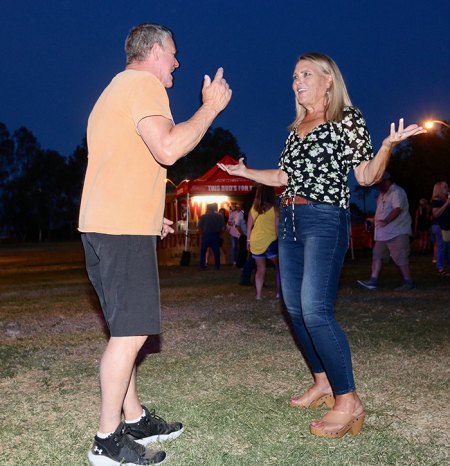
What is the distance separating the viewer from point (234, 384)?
4.99 metres

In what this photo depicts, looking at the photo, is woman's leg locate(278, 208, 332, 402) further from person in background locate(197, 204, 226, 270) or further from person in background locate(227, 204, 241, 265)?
person in background locate(227, 204, 241, 265)

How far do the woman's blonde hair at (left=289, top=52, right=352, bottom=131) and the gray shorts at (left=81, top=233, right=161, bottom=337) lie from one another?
1.46m

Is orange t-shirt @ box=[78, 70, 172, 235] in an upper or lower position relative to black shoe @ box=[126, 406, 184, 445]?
upper

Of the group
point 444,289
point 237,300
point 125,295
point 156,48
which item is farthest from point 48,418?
point 444,289

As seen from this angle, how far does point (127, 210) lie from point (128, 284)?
363 mm

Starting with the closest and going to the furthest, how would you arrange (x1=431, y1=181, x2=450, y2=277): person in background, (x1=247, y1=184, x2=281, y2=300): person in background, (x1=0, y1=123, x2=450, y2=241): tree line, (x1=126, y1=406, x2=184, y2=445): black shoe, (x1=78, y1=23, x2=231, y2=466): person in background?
(x1=78, y1=23, x2=231, y2=466): person in background, (x1=126, y1=406, x2=184, y2=445): black shoe, (x1=247, y1=184, x2=281, y2=300): person in background, (x1=431, y1=181, x2=450, y2=277): person in background, (x1=0, y1=123, x2=450, y2=241): tree line

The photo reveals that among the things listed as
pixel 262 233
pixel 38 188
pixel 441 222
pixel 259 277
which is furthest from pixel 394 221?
pixel 38 188

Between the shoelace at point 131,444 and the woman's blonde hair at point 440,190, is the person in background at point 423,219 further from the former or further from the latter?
the shoelace at point 131,444

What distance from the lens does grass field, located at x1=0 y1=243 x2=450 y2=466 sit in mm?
3543

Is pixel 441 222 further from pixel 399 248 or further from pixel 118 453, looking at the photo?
pixel 118 453

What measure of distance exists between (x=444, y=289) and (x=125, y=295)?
9504mm

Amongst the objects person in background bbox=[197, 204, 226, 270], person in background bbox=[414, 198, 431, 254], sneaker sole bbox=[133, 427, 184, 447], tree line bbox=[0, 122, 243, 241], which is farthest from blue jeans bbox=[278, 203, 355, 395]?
tree line bbox=[0, 122, 243, 241]

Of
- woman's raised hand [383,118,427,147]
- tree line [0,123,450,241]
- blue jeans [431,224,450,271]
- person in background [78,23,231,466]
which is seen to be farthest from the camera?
tree line [0,123,450,241]

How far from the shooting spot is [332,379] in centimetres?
388
